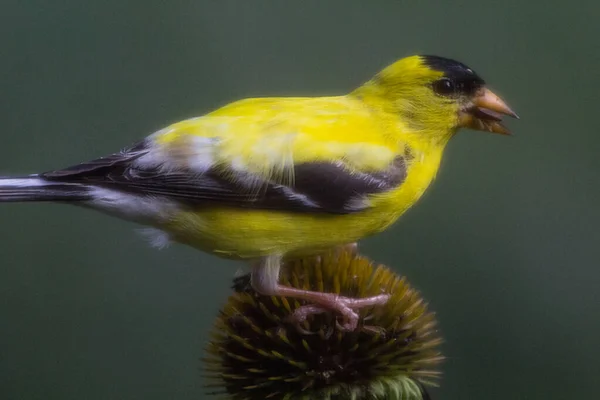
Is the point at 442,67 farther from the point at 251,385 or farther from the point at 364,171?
the point at 251,385

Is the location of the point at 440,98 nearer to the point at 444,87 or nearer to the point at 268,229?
the point at 444,87

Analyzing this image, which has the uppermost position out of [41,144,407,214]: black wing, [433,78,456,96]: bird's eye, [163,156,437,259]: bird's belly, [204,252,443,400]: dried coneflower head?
[433,78,456,96]: bird's eye

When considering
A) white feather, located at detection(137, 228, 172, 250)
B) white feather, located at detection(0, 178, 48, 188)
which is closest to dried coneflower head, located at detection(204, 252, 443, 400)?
white feather, located at detection(137, 228, 172, 250)

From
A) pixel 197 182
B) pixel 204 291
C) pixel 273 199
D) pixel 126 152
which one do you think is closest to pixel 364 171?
pixel 273 199

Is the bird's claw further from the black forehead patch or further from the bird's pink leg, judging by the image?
the black forehead patch

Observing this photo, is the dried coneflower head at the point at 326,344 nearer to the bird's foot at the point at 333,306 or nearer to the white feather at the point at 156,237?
the bird's foot at the point at 333,306

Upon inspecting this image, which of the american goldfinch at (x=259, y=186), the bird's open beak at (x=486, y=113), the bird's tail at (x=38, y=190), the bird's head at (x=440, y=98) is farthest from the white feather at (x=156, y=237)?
the bird's open beak at (x=486, y=113)

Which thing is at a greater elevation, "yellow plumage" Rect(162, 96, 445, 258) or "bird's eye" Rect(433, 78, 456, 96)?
"bird's eye" Rect(433, 78, 456, 96)
